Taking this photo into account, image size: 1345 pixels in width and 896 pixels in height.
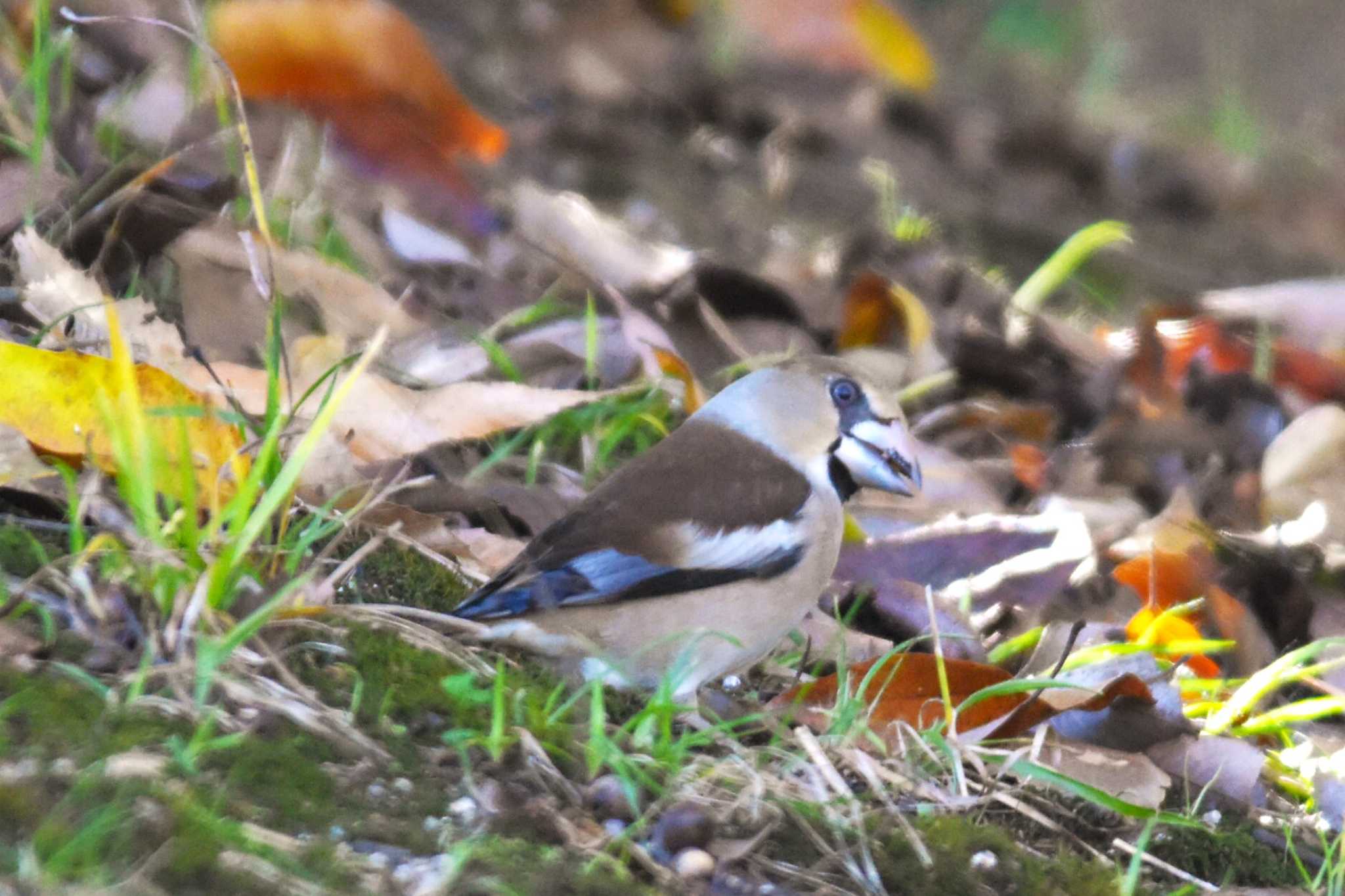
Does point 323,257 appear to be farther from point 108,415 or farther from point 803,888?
point 803,888

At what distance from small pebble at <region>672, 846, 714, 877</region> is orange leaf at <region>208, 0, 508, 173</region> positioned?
11.2 ft

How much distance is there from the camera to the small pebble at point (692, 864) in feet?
7.05

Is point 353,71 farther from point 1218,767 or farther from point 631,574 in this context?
point 1218,767

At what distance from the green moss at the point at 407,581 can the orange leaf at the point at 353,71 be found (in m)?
2.37

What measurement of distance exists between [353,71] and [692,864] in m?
3.58

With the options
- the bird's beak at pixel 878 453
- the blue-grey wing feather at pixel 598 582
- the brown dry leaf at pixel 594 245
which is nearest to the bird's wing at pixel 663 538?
the blue-grey wing feather at pixel 598 582

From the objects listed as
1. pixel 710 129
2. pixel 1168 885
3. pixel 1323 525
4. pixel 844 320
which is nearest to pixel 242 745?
pixel 1168 885

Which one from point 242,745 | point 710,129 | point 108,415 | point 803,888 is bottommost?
point 710,129

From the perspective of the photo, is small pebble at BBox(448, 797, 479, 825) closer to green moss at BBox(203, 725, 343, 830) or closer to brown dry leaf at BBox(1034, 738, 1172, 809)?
green moss at BBox(203, 725, 343, 830)

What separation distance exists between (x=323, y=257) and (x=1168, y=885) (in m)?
2.43

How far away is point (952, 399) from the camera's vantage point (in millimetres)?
4785

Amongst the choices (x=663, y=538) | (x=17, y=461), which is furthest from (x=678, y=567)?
(x=17, y=461)

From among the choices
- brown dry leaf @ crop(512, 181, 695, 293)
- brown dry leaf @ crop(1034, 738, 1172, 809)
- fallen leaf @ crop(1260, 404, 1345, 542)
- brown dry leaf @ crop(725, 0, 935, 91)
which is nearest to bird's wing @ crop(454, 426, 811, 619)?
brown dry leaf @ crop(1034, 738, 1172, 809)

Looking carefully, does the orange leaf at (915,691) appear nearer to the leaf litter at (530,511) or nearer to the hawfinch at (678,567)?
the leaf litter at (530,511)
